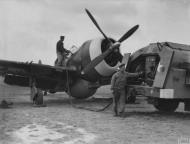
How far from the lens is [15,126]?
8070 millimetres

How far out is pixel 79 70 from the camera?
1442cm

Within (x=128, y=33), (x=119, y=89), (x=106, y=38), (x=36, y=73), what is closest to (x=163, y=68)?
(x=119, y=89)

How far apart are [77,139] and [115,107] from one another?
4.09 metres

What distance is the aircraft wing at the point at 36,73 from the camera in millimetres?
13742

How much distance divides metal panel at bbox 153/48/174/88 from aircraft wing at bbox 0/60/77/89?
5.25 m

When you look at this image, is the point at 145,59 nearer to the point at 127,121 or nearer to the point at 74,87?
the point at 127,121

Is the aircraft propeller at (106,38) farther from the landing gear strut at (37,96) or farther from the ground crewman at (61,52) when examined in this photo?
the ground crewman at (61,52)

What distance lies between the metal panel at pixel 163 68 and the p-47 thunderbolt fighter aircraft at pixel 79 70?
320cm

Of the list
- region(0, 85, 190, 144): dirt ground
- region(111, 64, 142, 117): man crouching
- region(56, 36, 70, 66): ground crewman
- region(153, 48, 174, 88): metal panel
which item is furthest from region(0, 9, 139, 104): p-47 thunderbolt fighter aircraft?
region(0, 85, 190, 144): dirt ground

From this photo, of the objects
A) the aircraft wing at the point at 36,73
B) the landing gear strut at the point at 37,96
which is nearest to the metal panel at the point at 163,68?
the aircraft wing at the point at 36,73

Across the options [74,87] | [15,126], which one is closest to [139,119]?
[15,126]

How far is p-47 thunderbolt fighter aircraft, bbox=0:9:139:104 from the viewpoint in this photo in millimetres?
13633

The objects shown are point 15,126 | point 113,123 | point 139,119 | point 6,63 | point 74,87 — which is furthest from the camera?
point 74,87

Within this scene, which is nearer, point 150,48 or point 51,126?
point 51,126
